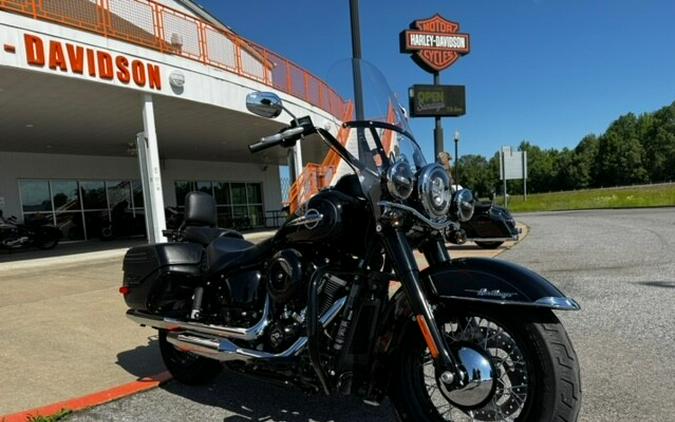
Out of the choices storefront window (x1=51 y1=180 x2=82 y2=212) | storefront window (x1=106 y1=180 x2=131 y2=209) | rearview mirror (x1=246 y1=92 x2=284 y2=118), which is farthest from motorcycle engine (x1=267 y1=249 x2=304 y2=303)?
storefront window (x1=106 y1=180 x2=131 y2=209)

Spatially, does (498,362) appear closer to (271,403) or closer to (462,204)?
(462,204)

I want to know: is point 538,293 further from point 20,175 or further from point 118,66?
point 20,175

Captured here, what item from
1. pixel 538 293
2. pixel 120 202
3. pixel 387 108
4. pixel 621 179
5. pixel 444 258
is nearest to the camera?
pixel 538 293

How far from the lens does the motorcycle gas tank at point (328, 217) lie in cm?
254

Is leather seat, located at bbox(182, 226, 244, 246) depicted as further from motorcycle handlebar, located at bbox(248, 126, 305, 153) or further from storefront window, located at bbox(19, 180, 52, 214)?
storefront window, located at bbox(19, 180, 52, 214)

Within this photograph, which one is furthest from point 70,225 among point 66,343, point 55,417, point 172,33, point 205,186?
point 55,417

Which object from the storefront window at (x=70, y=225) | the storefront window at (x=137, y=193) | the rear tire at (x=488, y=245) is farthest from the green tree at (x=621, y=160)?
the storefront window at (x=70, y=225)

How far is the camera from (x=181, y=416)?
10.3ft

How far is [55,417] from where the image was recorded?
312 centimetres

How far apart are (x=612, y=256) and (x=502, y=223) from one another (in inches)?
79.7

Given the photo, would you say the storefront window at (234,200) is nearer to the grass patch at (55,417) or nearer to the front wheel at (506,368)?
the grass patch at (55,417)

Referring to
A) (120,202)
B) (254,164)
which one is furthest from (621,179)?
(120,202)

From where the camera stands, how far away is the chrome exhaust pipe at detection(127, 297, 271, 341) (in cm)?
279

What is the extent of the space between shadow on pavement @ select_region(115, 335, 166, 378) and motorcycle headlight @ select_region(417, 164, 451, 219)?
9.04 feet
